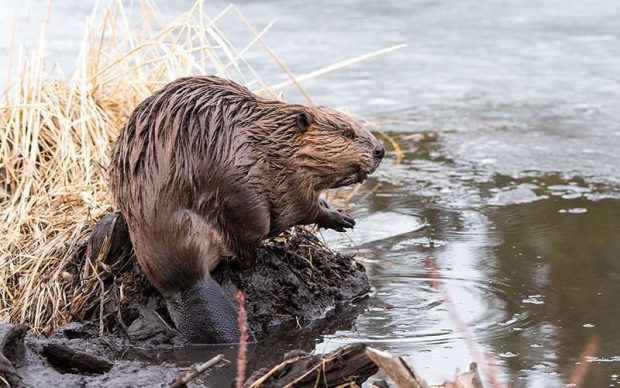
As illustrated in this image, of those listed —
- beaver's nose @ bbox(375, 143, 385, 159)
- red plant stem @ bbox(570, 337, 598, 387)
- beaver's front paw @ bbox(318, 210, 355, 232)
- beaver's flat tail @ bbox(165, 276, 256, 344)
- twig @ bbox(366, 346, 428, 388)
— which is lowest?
red plant stem @ bbox(570, 337, 598, 387)

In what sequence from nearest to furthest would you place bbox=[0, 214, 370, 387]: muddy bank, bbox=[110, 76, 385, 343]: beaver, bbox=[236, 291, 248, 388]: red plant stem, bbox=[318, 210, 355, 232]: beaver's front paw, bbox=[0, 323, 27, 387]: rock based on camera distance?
bbox=[236, 291, 248, 388]: red plant stem
bbox=[0, 323, 27, 387]: rock
bbox=[0, 214, 370, 387]: muddy bank
bbox=[110, 76, 385, 343]: beaver
bbox=[318, 210, 355, 232]: beaver's front paw

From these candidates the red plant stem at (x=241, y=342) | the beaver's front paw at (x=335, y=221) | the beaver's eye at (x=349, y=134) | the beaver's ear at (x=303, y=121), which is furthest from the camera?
the beaver's front paw at (x=335, y=221)

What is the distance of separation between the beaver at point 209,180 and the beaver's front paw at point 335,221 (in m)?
0.16

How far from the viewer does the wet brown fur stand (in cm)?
361

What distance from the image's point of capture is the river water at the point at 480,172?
3859 mm

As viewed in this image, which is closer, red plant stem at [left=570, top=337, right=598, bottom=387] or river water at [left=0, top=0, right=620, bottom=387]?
red plant stem at [left=570, top=337, right=598, bottom=387]

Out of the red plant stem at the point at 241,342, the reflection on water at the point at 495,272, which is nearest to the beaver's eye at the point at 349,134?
the reflection on water at the point at 495,272

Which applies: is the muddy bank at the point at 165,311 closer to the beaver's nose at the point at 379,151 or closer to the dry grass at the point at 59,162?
the dry grass at the point at 59,162

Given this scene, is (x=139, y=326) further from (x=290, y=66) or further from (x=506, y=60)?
(x=506, y=60)

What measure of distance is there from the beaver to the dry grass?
0.38 m

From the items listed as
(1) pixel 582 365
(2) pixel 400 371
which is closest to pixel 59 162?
(1) pixel 582 365

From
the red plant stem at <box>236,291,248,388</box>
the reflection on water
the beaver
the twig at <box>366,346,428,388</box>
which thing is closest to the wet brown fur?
the beaver

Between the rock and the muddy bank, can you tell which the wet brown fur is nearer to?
the muddy bank

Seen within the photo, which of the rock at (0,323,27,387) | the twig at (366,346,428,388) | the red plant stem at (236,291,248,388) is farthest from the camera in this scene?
the rock at (0,323,27,387)
